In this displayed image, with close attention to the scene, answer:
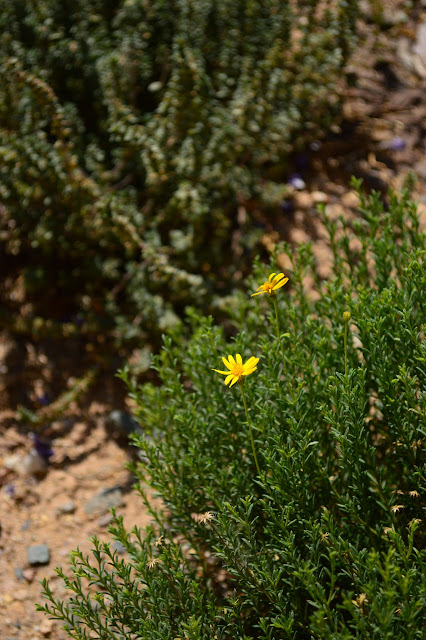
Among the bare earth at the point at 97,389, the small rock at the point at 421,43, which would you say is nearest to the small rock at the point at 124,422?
the bare earth at the point at 97,389

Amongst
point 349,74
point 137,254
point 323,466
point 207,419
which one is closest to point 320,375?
point 323,466

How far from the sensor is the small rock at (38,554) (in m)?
2.95

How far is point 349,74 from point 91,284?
259cm

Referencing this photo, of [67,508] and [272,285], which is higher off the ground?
[272,285]

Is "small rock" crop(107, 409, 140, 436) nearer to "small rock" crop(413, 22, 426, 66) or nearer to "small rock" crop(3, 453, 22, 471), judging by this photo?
"small rock" crop(3, 453, 22, 471)

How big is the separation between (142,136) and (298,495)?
216cm

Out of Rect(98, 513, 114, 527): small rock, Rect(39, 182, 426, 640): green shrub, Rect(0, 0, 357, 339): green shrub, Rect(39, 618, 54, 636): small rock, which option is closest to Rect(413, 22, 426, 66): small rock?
Rect(0, 0, 357, 339): green shrub

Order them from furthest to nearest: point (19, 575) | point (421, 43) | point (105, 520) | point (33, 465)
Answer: point (421, 43)
point (33, 465)
point (105, 520)
point (19, 575)

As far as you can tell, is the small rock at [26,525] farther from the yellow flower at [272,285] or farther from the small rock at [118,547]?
the yellow flower at [272,285]

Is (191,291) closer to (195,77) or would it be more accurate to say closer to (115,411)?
(115,411)

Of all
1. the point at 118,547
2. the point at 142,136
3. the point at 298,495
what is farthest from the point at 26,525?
the point at 142,136

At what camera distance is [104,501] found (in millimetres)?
3219

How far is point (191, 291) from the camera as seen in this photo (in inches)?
137

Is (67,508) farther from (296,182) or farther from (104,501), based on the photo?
(296,182)
